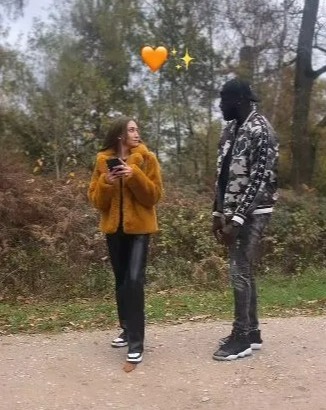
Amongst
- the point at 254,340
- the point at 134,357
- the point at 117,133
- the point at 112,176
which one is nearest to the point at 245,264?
the point at 254,340

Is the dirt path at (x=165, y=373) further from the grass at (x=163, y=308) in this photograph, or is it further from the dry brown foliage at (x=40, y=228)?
the dry brown foliage at (x=40, y=228)

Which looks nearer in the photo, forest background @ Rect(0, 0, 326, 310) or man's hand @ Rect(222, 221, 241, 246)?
man's hand @ Rect(222, 221, 241, 246)

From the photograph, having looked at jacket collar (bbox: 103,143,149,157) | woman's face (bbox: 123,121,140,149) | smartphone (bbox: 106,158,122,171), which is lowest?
smartphone (bbox: 106,158,122,171)

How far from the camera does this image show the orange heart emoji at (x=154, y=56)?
50.3 ft

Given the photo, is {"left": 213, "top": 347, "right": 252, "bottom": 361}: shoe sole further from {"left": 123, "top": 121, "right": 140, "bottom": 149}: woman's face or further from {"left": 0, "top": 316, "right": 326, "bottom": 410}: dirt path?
{"left": 123, "top": 121, "right": 140, "bottom": 149}: woman's face

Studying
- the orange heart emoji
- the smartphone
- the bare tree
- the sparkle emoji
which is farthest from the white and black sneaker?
the sparkle emoji

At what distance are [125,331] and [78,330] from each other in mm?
703

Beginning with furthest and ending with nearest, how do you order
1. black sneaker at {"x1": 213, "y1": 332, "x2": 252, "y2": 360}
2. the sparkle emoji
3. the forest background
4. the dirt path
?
the sparkle emoji < the forest background < black sneaker at {"x1": 213, "y1": 332, "x2": 252, "y2": 360} < the dirt path

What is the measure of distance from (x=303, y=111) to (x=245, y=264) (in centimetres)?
1197

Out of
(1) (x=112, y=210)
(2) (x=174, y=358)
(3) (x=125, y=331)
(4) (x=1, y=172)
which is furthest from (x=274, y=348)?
(4) (x=1, y=172)

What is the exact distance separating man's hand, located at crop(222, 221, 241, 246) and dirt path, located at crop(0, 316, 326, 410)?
88cm

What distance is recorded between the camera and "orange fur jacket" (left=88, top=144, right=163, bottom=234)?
470 cm

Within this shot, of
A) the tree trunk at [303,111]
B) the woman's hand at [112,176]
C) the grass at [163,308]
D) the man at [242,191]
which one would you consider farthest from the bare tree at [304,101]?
the woman's hand at [112,176]

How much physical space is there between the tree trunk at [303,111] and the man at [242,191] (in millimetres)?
10969
